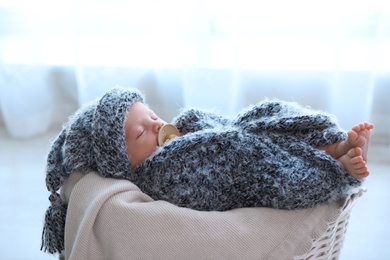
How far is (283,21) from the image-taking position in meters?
1.68

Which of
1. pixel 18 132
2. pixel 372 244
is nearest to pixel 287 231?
pixel 372 244

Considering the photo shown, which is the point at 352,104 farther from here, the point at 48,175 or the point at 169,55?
the point at 48,175

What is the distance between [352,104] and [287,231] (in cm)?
99

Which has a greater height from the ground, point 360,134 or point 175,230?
point 360,134

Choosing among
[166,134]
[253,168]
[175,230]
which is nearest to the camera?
[175,230]

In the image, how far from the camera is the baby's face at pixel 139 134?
99 cm

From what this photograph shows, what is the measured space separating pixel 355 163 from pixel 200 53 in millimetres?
945

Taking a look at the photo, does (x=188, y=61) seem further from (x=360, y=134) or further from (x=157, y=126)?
(x=360, y=134)

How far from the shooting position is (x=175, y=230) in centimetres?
81

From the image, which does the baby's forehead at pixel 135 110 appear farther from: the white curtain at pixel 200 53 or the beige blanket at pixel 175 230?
the white curtain at pixel 200 53

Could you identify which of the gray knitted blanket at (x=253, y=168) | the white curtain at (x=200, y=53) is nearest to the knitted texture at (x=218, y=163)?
the gray knitted blanket at (x=253, y=168)

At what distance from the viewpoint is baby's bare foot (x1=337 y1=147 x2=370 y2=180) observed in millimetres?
883

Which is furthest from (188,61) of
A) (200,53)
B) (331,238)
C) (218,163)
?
(331,238)

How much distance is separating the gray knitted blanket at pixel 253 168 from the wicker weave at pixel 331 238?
0.10 feet
